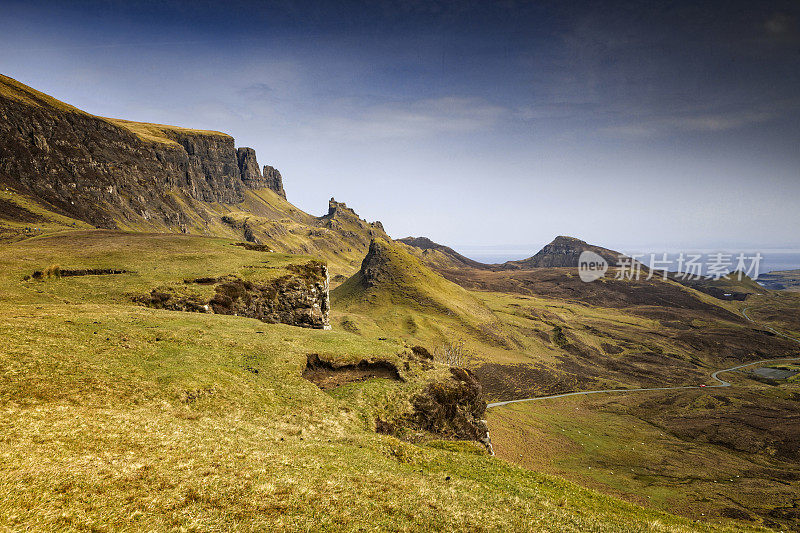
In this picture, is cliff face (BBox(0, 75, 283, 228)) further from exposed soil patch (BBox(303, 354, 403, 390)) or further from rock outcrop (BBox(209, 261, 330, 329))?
exposed soil patch (BBox(303, 354, 403, 390))

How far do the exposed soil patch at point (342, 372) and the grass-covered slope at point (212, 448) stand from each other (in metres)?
1.18

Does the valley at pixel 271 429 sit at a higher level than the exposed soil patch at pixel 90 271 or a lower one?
lower

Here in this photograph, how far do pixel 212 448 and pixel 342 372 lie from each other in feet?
68.9

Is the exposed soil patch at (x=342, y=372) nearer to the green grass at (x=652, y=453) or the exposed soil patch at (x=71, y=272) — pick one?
the exposed soil patch at (x=71, y=272)

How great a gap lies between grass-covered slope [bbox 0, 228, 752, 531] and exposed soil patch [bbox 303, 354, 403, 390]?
1.18 m

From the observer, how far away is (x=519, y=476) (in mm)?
26656

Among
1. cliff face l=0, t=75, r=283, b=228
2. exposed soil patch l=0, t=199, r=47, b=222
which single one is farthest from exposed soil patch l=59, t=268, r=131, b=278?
cliff face l=0, t=75, r=283, b=228

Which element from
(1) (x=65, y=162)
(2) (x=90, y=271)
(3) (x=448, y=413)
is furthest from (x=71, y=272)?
(1) (x=65, y=162)

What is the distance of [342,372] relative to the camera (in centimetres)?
4084

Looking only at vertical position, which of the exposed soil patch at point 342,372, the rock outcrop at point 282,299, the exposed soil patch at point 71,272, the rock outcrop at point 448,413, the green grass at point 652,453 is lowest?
the green grass at point 652,453

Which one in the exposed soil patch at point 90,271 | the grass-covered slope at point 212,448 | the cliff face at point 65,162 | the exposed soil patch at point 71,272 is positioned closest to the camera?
the grass-covered slope at point 212,448

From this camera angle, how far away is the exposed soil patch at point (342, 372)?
38.1m

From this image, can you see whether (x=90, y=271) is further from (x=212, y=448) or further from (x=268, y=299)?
(x=212, y=448)

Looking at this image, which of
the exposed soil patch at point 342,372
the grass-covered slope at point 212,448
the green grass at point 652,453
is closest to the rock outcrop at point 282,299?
the grass-covered slope at point 212,448
